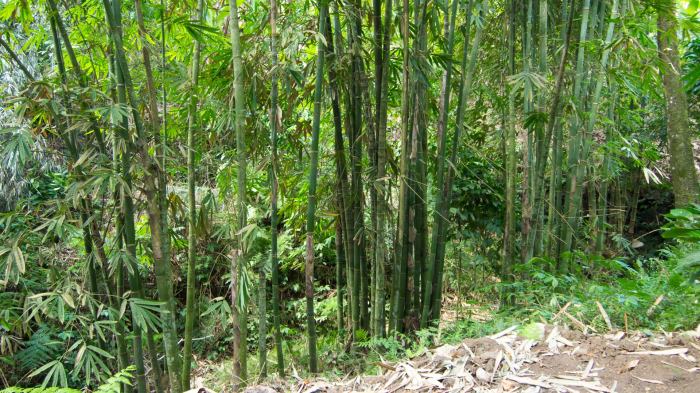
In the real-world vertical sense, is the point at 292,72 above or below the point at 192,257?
above

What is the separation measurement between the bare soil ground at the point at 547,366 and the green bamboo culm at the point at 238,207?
1.40 feet

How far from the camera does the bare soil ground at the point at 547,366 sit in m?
1.84

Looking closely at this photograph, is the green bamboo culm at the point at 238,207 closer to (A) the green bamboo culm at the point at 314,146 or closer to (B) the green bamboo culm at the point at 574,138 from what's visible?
(A) the green bamboo culm at the point at 314,146

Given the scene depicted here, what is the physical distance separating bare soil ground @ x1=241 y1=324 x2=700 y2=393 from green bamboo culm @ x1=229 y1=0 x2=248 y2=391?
0.43 meters

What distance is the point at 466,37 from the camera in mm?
2936

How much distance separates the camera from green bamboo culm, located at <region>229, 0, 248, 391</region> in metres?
2.30

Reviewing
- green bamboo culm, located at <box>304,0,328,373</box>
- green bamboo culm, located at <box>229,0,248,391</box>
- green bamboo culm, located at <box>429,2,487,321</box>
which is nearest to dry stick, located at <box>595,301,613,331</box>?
green bamboo culm, located at <box>429,2,487,321</box>

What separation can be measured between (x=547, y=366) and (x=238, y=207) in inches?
54.8

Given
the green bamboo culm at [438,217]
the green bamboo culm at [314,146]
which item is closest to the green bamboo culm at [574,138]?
the green bamboo culm at [438,217]

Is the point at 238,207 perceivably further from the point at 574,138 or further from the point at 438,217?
the point at 574,138

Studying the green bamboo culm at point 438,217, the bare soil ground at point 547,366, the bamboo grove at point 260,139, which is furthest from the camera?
the green bamboo culm at point 438,217

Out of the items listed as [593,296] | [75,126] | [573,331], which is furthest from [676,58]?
[75,126]

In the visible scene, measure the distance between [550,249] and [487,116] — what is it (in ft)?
4.70

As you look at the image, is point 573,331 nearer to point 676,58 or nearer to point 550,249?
point 550,249
